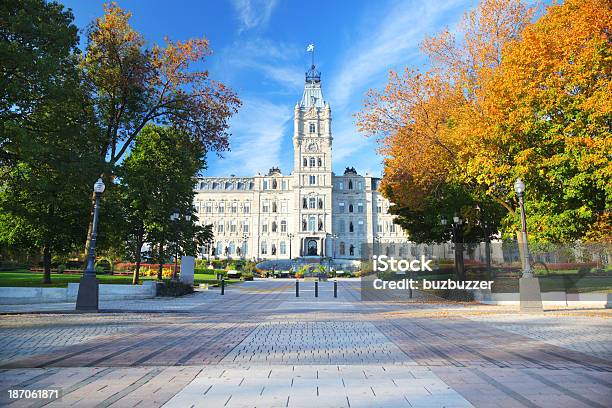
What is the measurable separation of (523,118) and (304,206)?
237ft

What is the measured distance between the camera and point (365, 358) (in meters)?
7.12

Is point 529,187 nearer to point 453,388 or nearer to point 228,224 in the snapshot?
point 453,388

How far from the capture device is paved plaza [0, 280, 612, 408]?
4.82 metres

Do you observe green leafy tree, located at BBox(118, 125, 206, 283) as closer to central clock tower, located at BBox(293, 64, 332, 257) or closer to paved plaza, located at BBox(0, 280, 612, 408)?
paved plaza, located at BBox(0, 280, 612, 408)

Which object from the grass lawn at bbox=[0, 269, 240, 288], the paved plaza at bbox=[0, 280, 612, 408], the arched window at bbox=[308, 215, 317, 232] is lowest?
the paved plaza at bbox=[0, 280, 612, 408]

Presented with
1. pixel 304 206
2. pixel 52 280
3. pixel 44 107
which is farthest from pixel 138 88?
pixel 304 206

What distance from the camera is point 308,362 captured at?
676 cm

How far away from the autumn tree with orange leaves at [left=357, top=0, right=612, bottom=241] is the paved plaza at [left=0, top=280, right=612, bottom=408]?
5.62m

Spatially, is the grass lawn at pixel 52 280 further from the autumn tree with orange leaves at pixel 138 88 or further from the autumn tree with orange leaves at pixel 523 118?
the autumn tree with orange leaves at pixel 523 118

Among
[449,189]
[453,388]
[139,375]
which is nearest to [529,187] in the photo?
[449,189]

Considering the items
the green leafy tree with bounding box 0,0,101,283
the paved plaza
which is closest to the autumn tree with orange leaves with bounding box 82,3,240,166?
the green leafy tree with bounding box 0,0,101,283

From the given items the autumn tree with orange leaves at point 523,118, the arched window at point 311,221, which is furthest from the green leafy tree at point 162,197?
the arched window at point 311,221

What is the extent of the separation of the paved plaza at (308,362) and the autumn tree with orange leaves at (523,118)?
562 cm

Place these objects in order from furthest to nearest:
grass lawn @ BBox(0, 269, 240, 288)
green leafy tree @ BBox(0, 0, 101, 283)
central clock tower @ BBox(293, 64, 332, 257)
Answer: central clock tower @ BBox(293, 64, 332, 257) → grass lawn @ BBox(0, 269, 240, 288) → green leafy tree @ BBox(0, 0, 101, 283)
